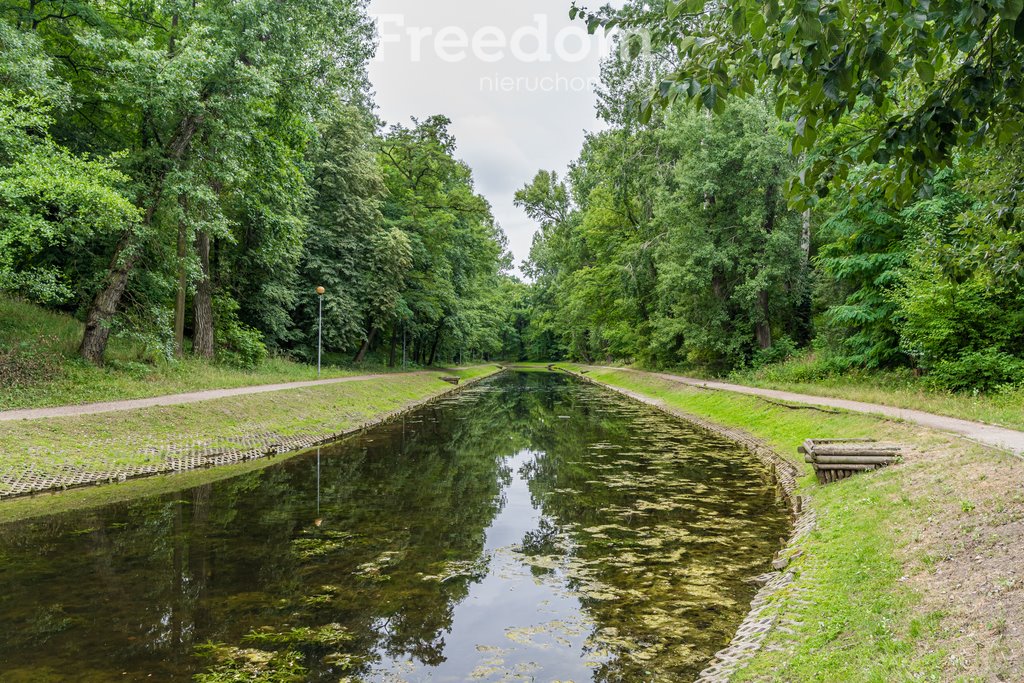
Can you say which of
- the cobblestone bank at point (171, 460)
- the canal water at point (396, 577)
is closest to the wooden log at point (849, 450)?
the canal water at point (396, 577)

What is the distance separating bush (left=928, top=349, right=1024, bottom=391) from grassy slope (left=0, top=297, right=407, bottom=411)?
23.4 m

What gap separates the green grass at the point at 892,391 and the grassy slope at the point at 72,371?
20.9 m

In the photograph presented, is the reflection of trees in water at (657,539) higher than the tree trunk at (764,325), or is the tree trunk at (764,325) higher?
the tree trunk at (764,325)

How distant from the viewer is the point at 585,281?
45.8 meters

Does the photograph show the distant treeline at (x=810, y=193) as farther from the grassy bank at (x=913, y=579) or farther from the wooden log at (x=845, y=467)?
the wooden log at (x=845, y=467)

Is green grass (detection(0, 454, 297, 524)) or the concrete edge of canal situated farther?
the concrete edge of canal

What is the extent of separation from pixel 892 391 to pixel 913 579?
1527 cm

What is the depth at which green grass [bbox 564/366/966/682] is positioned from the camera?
4039 millimetres

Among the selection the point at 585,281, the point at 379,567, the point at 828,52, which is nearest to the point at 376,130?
the point at 585,281

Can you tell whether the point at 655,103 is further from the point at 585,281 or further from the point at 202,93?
the point at 585,281

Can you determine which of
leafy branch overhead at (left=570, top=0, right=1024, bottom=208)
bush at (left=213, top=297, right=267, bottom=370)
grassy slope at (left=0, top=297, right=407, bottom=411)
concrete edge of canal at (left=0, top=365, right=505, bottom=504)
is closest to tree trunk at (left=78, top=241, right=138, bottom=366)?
grassy slope at (left=0, top=297, right=407, bottom=411)

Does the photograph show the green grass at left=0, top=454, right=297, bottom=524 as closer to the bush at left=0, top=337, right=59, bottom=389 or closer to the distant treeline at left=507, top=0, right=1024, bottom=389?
the bush at left=0, top=337, right=59, bottom=389

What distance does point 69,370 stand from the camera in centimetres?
1608

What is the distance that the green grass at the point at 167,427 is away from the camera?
11.0 m
